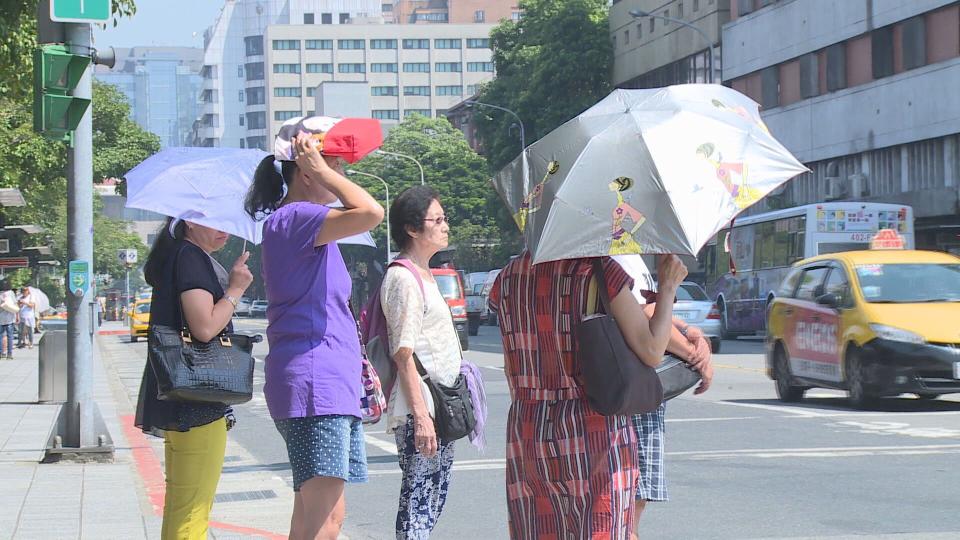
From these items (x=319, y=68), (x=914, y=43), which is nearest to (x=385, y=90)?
(x=319, y=68)

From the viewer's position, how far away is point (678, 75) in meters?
58.2

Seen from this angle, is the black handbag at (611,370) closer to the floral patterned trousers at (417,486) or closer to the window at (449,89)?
the floral patterned trousers at (417,486)

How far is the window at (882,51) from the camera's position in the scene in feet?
134

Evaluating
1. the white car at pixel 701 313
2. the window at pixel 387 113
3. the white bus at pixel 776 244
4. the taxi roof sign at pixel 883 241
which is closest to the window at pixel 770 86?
the white bus at pixel 776 244

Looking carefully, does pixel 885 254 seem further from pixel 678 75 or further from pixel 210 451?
pixel 678 75

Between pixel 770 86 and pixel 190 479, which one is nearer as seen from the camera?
pixel 190 479

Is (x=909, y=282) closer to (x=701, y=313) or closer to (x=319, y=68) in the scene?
(x=701, y=313)

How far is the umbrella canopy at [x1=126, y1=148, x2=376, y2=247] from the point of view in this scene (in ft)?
18.1

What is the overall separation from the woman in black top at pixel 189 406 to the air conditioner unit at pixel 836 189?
40.1 m

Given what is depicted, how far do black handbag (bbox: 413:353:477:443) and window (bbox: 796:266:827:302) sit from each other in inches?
442

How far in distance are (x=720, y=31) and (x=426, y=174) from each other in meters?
39.4

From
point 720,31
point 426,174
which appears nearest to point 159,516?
point 720,31

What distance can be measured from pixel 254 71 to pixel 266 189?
16198 centimetres

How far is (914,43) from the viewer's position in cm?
3934
